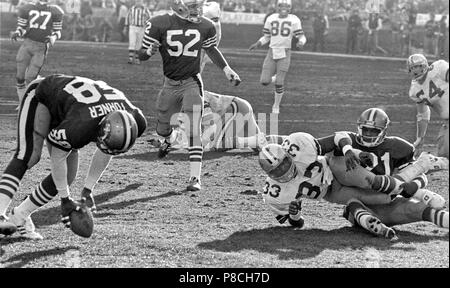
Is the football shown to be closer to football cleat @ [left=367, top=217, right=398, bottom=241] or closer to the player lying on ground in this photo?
football cleat @ [left=367, top=217, right=398, bottom=241]

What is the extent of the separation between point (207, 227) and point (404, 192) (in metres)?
1.72

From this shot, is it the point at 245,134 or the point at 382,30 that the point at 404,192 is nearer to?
the point at 245,134

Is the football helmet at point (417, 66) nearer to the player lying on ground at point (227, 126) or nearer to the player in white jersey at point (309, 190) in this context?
the player in white jersey at point (309, 190)

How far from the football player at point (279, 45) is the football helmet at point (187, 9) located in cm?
553

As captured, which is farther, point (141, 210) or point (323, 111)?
point (323, 111)

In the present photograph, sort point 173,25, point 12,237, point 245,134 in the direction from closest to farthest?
point 12,237, point 173,25, point 245,134

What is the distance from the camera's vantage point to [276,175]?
7.36 m

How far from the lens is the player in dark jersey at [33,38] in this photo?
555 inches

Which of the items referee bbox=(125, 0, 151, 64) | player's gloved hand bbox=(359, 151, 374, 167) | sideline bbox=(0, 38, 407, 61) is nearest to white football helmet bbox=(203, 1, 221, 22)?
player's gloved hand bbox=(359, 151, 374, 167)

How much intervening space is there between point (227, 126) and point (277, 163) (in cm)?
445

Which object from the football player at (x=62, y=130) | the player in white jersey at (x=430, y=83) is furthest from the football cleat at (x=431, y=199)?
the football player at (x=62, y=130)

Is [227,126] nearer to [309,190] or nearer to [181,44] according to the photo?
[181,44]

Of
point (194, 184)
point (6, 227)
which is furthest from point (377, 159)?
point (6, 227)

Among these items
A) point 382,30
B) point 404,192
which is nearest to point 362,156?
point 404,192
